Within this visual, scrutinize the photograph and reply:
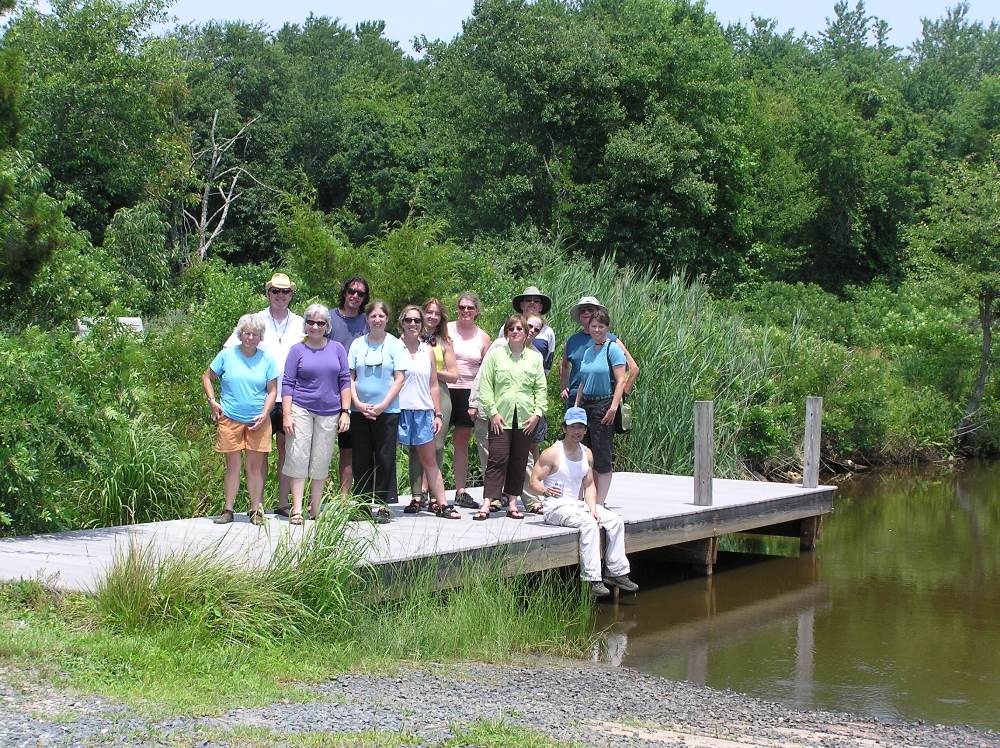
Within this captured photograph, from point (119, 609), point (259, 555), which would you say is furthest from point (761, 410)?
point (119, 609)

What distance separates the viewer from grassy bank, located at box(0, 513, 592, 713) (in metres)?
5.94

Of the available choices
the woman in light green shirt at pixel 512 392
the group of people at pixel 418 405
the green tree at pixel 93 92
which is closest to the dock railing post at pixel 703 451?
the group of people at pixel 418 405

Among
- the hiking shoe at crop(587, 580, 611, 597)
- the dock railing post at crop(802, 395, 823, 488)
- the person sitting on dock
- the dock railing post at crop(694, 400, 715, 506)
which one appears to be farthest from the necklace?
the dock railing post at crop(802, 395, 823, 488)

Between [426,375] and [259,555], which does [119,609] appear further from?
[426,375]

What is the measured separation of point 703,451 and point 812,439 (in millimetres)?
2264

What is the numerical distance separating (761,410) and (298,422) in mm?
9766

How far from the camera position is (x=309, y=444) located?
29.1 feet

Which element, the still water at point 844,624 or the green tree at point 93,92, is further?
the green tree at point 93,92

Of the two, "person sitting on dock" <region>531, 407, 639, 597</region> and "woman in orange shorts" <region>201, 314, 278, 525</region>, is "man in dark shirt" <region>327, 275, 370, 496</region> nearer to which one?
"woman in orange shorts" <region>201, 314, 278, 525</region>

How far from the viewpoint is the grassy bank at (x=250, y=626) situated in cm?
594

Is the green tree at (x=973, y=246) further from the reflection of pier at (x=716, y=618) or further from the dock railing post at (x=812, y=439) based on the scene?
the reflection of pier at (x=716, y=618)

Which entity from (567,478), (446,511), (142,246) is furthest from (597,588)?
(142,246)

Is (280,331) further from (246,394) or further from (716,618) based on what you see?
(716,618)

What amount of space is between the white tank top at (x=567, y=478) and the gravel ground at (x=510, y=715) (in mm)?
1849
